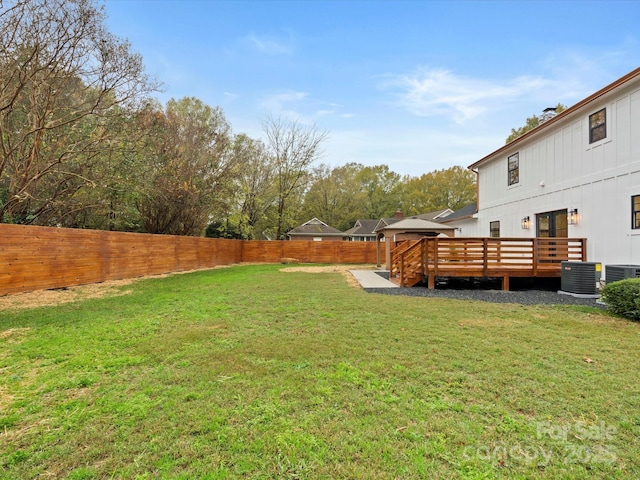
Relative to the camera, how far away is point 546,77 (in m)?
12.3

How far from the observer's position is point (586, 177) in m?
7.94

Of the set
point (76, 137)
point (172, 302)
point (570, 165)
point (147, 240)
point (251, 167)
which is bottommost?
point (172, 302)

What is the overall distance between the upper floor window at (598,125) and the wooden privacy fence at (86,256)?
Result: 14.2m

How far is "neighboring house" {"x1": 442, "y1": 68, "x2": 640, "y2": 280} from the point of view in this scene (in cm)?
682

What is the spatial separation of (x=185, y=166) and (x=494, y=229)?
14.5 metres

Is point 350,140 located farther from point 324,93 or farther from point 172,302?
point 172,302

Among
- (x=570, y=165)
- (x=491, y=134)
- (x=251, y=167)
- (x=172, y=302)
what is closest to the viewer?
(x=172, y=302)

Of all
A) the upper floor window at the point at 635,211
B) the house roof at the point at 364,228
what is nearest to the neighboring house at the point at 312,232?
the house roof at the point at 364,228

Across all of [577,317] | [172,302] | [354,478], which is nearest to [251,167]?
[172,302]

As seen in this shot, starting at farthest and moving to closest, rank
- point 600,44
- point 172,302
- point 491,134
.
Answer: point 491,134 → point 600,44 → point 172,302

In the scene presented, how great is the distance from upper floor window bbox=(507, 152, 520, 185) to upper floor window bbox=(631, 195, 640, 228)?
4.05 metres

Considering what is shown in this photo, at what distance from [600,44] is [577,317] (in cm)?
Answer: 1102

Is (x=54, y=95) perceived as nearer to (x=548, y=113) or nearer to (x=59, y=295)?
(x=59, y=295)

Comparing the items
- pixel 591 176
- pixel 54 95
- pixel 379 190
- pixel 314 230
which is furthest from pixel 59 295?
pixel 379 190
